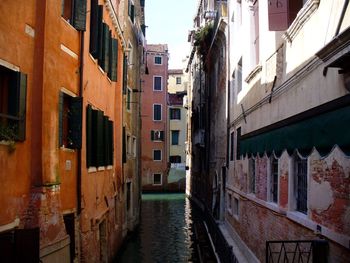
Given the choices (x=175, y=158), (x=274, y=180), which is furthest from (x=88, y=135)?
(x=175, y=158)

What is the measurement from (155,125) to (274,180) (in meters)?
34.6

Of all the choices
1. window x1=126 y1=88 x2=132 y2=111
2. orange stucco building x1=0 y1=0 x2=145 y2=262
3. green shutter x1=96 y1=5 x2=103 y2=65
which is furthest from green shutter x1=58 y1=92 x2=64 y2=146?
window x1=126 y1=88 x2=132 y2=111

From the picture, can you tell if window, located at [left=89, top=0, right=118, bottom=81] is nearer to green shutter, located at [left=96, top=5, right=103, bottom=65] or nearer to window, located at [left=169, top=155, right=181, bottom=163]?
green shutter, located at [left=96, top=5, right=103, bottom=65]

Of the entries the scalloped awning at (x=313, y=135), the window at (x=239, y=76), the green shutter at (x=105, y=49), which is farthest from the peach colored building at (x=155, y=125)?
the scalloped awning at (x=313, y=135)

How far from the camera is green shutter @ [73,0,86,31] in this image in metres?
9.22

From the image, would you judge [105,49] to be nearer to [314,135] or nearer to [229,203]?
[229,203]

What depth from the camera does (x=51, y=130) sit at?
25.5 feet

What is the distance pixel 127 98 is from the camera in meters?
19.2

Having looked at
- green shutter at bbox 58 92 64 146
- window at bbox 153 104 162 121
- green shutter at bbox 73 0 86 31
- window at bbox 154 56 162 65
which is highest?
window at bbox 154 56 162 65

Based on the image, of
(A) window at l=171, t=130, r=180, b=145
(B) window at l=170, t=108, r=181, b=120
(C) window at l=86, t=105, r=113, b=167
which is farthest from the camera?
(B) window at l=170, t=108, r=181, b=120

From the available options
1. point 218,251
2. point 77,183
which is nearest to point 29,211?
point 77,183

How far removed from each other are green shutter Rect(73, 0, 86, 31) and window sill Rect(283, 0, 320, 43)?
393cm

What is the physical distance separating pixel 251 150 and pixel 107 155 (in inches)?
166

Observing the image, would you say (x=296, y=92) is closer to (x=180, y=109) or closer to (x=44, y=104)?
(x=44, y=104)
